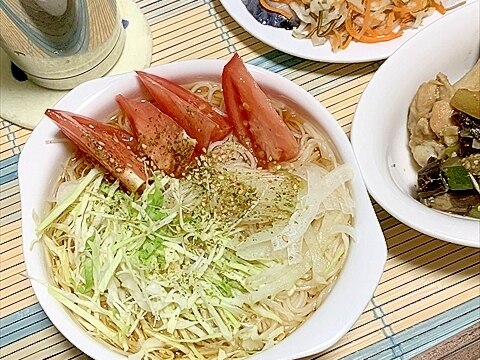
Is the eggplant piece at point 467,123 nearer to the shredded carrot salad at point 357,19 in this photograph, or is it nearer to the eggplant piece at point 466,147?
the eggplant piece at point 466,147

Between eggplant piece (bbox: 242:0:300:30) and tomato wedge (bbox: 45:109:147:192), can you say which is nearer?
tomato wedge (bbox: 45:109:147:192)

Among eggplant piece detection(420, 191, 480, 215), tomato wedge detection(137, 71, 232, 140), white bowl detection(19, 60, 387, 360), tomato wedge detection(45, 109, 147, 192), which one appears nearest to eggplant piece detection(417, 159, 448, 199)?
eggplant piece detection(420, 191, 480, 215)

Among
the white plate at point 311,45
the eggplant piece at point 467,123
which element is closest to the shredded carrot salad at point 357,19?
the white plate at point 311,45

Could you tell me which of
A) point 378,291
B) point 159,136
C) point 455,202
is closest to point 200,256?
point 159,136

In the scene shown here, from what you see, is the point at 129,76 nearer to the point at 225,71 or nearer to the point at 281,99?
the point at 225,71

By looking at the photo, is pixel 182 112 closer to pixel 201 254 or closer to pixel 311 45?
pixel 201 254

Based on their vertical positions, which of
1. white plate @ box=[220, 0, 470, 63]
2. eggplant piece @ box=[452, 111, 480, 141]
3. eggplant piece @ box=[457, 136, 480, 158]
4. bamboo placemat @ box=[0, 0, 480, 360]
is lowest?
bamboo placemat @ box=[0, 0, 480, 360]

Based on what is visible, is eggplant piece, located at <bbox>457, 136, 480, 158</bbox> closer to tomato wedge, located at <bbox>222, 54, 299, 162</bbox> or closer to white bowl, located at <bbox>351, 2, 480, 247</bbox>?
white bowl, located at <bbox>351, 2, 480, 247</bbox>
